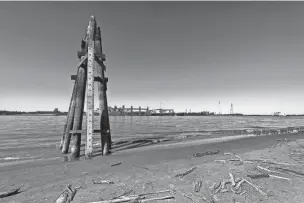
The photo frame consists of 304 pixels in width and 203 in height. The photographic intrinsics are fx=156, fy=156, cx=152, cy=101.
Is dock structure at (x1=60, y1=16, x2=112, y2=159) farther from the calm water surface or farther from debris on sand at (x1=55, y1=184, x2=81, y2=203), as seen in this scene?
the calm water surface

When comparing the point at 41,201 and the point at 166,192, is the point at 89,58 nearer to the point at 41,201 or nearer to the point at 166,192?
the point at 41,201

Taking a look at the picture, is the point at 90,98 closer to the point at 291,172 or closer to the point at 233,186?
the point at 233,186

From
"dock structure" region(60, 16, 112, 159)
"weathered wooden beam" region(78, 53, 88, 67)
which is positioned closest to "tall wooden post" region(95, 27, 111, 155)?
"dock structure" region(60, 16, 112, 159)

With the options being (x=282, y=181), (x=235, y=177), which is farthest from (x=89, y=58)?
(x=282, y=181)

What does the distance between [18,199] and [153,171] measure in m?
3.91

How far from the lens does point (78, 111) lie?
7629mm

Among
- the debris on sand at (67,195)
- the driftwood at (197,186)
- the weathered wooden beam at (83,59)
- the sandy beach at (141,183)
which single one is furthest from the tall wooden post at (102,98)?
the driftwood at (197,186)

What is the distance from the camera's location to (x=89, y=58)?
285 inches

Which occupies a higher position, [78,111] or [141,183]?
[78,111]

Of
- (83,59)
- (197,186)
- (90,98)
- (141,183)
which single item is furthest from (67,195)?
(83,59)

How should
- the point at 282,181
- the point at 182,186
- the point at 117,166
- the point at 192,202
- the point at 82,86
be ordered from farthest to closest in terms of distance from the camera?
the point at 82,86, the point at 117,166, the point at 282,181, the point at 182,186, the point at 192,202

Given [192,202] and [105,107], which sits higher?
[105,107]

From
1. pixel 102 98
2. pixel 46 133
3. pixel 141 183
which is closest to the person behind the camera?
pixel 141 183

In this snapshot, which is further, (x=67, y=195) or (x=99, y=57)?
(x=99, y=57)
